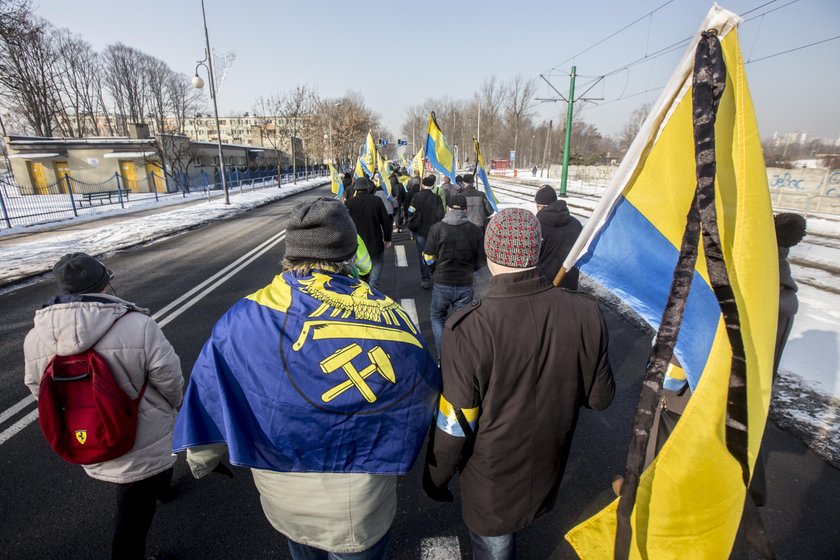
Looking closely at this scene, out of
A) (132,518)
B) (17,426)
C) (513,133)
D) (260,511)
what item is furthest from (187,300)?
(513,133)

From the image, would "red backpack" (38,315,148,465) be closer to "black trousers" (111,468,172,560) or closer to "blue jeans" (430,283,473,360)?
"black trousers" (111,468,172,560)

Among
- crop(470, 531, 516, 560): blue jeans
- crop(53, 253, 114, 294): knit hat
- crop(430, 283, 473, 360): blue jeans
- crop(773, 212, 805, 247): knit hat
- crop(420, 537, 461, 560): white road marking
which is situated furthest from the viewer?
crop(430, 283, 473, 360): blue jeans

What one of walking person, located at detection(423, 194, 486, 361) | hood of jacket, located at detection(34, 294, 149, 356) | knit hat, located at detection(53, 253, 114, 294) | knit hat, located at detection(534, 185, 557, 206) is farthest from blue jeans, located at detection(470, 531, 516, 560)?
knit hat, located at detection(534, 185, 557, 206)

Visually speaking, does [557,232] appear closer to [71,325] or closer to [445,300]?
[445,300]

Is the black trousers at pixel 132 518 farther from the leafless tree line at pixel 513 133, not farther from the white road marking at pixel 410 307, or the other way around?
the leafless tree line at pixel 513 133

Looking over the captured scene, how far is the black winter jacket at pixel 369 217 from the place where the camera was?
5.93 m

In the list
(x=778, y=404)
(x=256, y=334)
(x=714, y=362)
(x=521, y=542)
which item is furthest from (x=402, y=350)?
(x=778, y=404)

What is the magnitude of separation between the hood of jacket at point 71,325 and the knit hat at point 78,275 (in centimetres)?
17

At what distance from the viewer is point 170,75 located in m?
61.5

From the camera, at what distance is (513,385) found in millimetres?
1620

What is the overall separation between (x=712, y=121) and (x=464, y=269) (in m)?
3.21

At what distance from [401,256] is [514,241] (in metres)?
8.67

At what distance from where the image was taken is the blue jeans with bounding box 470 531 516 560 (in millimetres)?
1818

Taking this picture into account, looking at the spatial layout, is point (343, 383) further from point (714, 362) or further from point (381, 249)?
point (381, 249)
